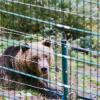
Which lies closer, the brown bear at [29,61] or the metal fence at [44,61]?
the metal fence at [44,61]

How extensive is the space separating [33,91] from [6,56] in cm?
68

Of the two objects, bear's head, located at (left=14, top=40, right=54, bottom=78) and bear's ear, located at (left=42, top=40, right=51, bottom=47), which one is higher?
bear's ear, located at (left=42, top=40, right=51, bottom=47)

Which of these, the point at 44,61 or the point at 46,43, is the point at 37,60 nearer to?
the point at 44,61

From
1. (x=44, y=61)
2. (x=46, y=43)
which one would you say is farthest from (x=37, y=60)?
(x=46, y=43)

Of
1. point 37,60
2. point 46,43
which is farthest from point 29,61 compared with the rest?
point 46,43

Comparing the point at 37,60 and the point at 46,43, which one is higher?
the point at 46,43

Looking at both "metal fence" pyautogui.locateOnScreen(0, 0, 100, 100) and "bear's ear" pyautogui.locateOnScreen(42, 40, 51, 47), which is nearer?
"metal fence" pyautogui.locateOnScreen(0, 0, 100, 100)

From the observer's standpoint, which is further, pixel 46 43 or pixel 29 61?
pixel 46 43

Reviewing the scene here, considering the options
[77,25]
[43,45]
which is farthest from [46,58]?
[77,25]

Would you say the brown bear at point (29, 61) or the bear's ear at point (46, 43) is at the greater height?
the bear's ear at point (46, 43)

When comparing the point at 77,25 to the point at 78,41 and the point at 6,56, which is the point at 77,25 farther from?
the point at 6,56

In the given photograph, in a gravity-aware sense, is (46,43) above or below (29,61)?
above

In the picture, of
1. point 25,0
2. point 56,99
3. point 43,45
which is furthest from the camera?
point 25,0

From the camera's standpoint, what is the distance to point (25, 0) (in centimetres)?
796
